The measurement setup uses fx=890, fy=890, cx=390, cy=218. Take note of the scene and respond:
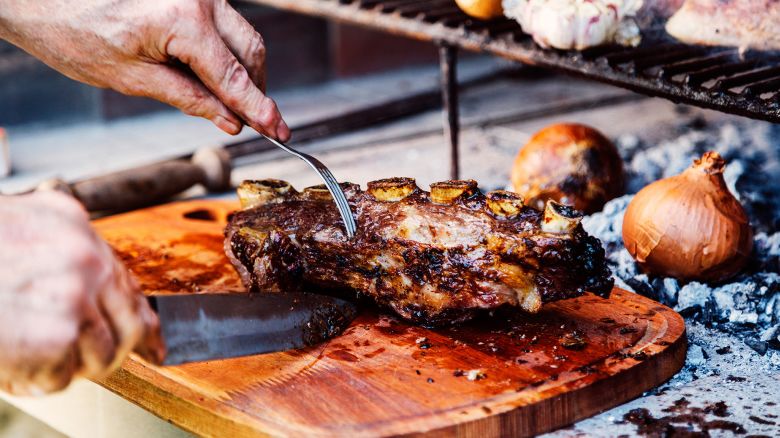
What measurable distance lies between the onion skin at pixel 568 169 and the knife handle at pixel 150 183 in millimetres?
1590

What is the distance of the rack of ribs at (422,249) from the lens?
2.49 m

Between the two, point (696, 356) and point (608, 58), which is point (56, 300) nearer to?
point (696, 356)

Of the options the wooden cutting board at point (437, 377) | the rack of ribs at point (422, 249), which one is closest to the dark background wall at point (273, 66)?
the rack of ribs at point (422, 249)

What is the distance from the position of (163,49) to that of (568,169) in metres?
1.78

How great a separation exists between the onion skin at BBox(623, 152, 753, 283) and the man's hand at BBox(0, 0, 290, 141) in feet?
4.32

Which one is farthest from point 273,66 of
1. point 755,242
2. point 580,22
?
point 755,242

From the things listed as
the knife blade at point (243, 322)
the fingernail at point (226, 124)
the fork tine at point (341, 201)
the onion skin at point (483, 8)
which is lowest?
the knife blade at point (243, 322)

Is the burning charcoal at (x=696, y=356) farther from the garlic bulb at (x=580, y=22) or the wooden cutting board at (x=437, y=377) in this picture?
the garlic bulb at (x=580, y=22)

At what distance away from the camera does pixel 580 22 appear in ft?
10.8

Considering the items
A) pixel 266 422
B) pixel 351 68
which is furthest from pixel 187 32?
pixel 351 68

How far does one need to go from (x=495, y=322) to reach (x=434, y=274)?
27 centimetres

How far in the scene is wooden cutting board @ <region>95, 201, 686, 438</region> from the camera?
2.27 m

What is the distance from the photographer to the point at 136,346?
1971 millimetres

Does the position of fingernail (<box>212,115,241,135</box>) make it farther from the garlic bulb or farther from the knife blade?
the garlic bulb
